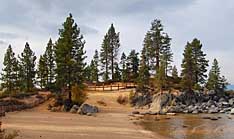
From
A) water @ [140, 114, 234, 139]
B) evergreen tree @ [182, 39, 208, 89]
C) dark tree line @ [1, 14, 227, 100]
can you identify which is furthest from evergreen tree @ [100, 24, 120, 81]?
water @ [140, 114, 234, 139]

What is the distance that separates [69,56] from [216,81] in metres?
38.6

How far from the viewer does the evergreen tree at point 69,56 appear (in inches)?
2256

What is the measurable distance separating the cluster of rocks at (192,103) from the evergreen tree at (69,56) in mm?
14260

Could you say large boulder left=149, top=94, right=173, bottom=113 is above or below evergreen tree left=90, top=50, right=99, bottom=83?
below

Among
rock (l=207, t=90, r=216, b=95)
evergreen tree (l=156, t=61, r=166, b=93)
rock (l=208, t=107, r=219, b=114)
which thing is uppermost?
evergreen tree (l=156, t=61, r=166, b=93)

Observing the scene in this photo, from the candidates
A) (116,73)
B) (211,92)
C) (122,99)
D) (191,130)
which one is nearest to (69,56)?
(122,99)

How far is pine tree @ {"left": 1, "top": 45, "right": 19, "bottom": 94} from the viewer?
7562cm

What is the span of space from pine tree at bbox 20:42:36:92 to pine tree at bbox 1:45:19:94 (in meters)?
1.60

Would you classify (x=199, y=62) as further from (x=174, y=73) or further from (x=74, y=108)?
(x=74, y=108)

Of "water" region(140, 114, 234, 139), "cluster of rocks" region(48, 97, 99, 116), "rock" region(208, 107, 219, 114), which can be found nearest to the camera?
"water" region(140, 114, 234, 139)

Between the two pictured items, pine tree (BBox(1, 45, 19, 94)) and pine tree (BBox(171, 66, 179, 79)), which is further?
pine tree (BBox(171, 66, 179, 79))

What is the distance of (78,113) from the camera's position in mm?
52031

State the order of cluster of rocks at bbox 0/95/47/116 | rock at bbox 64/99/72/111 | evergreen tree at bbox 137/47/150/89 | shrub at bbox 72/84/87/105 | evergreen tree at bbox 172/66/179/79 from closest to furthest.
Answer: cluster of rocks at bbox 0/95/47/116 < rock at bbox 64/99/72/111 < shrub at bbox 72/84/87/105 < evergreen tree at bbox 137/47/150/89 < evergreen tree at bbox 172/66/179/79

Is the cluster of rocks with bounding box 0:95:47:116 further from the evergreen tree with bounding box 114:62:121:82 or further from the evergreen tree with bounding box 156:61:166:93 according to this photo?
the evergreen tree with bounding box 114:62:121:82
